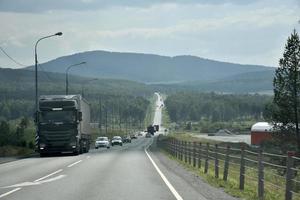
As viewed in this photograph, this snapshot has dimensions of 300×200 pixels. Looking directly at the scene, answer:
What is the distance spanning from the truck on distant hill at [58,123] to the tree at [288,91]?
2383cm

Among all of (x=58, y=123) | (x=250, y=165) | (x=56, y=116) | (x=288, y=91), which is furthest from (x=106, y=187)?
(x=288, y=91)

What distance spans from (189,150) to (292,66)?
1263 inches

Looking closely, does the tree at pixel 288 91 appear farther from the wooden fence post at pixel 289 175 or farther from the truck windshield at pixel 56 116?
the wooden fence post at pixel 289 175

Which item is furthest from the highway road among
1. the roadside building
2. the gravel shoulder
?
the roadside building

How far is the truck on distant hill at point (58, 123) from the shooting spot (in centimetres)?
4291

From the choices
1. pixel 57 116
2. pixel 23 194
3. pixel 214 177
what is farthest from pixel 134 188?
pixel 57 116

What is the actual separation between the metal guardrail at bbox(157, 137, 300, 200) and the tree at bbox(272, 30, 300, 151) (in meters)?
22.0

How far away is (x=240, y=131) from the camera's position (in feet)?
627

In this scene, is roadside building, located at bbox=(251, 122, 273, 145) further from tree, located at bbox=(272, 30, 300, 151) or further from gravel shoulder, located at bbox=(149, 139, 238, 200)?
gravel shoulder, located at bbox=(149, 139, 238, 200)

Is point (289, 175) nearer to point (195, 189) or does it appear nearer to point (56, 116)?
point (195, 189)

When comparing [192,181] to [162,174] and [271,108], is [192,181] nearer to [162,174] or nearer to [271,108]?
[162,174]

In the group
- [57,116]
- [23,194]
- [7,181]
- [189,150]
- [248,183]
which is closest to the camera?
Result: [23,194]

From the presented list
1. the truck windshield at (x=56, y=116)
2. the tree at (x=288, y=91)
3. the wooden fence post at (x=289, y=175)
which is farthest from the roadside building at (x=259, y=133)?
the wooden fence post at (x=289, y=175)

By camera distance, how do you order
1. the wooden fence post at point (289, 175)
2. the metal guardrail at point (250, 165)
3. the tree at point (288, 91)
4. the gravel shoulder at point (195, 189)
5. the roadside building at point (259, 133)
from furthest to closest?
the roadside building at point (259, 133) → the tree at point (288, 91) → the gravel shoulder at point (195, 189) → the metal guardrail at point (250, 165) → the wooden fence post at point (289, 175)
